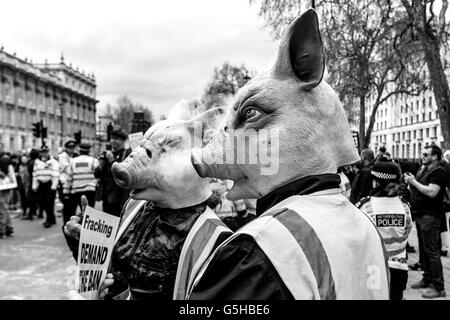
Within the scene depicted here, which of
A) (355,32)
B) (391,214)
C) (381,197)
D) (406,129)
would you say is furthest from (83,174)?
(406,129)

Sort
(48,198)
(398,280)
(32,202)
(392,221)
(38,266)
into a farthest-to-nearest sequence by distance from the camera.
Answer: (32,202) → (48,198) → (38,266) → (392,221) → (398,280)

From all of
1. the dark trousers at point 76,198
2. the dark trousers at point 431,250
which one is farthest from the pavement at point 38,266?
the dark trousers at point 76,198

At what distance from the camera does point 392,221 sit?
4449 millimetres

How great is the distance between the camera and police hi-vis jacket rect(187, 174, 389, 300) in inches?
47.7

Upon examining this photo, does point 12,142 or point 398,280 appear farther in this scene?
point 12,142

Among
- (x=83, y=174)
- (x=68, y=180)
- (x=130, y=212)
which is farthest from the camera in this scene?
(x=68, y=180)

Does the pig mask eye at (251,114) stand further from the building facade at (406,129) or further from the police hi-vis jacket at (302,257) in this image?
the building facade at (406,129)

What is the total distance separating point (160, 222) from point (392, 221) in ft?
9.11

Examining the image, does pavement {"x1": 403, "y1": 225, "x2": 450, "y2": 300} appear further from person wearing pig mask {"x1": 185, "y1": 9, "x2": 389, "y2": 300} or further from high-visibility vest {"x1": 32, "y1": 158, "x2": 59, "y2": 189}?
high-visibility vest {"x1": 32, "y1": 158, "x2": 59, "y2": 189}

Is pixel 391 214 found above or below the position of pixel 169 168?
below

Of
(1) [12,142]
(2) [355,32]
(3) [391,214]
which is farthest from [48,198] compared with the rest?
(1) [12,142]

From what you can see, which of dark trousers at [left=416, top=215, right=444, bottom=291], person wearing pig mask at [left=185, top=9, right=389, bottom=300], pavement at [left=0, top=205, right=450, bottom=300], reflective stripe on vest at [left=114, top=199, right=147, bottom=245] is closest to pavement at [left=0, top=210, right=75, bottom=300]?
pavement at [left=0, top=205, right=450, bottom=300]

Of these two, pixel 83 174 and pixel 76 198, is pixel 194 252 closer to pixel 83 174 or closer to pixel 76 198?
pixel 83 174

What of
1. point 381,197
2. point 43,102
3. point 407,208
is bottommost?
point 407,208
